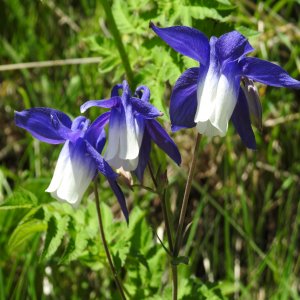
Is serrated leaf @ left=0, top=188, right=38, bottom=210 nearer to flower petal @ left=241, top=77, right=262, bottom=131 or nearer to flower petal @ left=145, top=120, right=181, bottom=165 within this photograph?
flower petal @ left=145, top=120, right=181, bottom=165

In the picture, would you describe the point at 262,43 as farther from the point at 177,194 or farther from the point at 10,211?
the point at 10,211

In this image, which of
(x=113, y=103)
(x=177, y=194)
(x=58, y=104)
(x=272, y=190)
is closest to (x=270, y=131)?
(x=272, y=190)

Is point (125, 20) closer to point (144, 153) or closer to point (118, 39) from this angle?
point (118, 39)

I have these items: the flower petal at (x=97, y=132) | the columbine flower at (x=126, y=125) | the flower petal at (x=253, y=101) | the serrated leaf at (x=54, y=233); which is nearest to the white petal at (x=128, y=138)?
the columbine flower at (x=126, y=125)

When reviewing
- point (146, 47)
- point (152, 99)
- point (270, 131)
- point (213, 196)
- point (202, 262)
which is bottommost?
point (202, 262)

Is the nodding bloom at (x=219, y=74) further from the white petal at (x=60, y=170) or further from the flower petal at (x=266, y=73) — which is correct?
the white petal at (x=60, y=170)

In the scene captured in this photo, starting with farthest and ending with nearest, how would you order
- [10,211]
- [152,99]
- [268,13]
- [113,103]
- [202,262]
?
1. [268,13]
2. [202,262]
3. [10,211]
4. [152,99]
5. [113,103]

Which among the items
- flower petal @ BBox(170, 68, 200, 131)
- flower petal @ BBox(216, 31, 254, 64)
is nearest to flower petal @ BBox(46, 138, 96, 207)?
flower petal @ BBox(170, 68, 200, 131)
